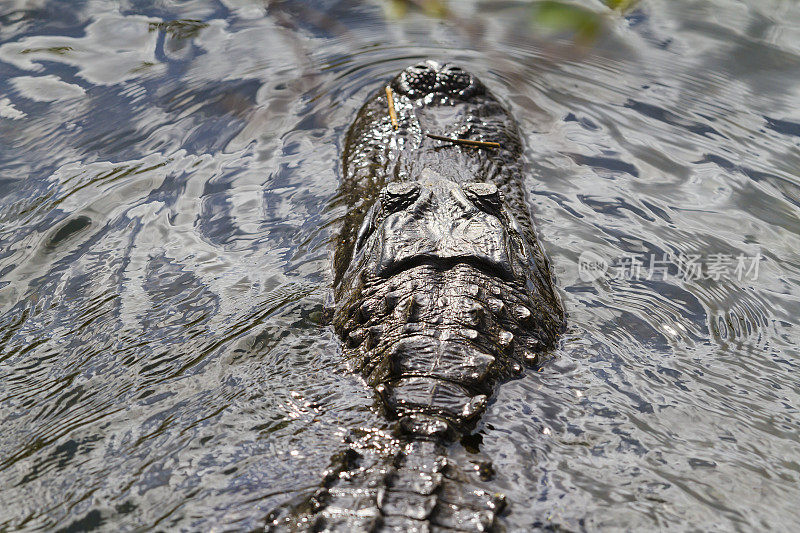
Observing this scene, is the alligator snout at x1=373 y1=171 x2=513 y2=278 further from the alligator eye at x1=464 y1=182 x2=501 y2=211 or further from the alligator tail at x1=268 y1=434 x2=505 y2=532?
the alligator tail at x1=268 y1=434 x2=505 y2=532

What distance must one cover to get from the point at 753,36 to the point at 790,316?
11.1 ft

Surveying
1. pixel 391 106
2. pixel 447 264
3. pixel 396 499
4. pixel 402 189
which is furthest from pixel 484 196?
pixel 396 499

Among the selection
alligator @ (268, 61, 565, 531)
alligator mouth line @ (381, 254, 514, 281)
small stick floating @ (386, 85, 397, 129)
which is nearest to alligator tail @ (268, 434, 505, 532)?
alligator @ (268, 61, 565, 531)

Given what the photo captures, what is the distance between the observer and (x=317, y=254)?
3951 mm

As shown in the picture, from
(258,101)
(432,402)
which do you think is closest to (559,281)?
(432,402)

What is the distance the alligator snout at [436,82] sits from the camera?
5000 millimetres

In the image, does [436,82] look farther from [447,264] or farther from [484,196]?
[447,264]

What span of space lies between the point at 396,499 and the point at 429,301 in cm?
106

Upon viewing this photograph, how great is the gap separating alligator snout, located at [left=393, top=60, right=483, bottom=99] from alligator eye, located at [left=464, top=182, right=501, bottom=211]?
52.8 inches

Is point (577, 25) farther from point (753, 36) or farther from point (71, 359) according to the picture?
point (71, 359)

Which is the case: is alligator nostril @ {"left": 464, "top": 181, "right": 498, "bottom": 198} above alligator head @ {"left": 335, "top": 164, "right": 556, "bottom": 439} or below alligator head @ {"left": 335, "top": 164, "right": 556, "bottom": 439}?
above

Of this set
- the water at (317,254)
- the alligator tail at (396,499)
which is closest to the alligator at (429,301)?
the alligator tail at (396,499)

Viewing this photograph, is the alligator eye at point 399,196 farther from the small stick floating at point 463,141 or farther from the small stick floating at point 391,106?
the small stick floating at point 391,106

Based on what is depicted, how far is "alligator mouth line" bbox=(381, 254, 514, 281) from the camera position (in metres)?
3.30
